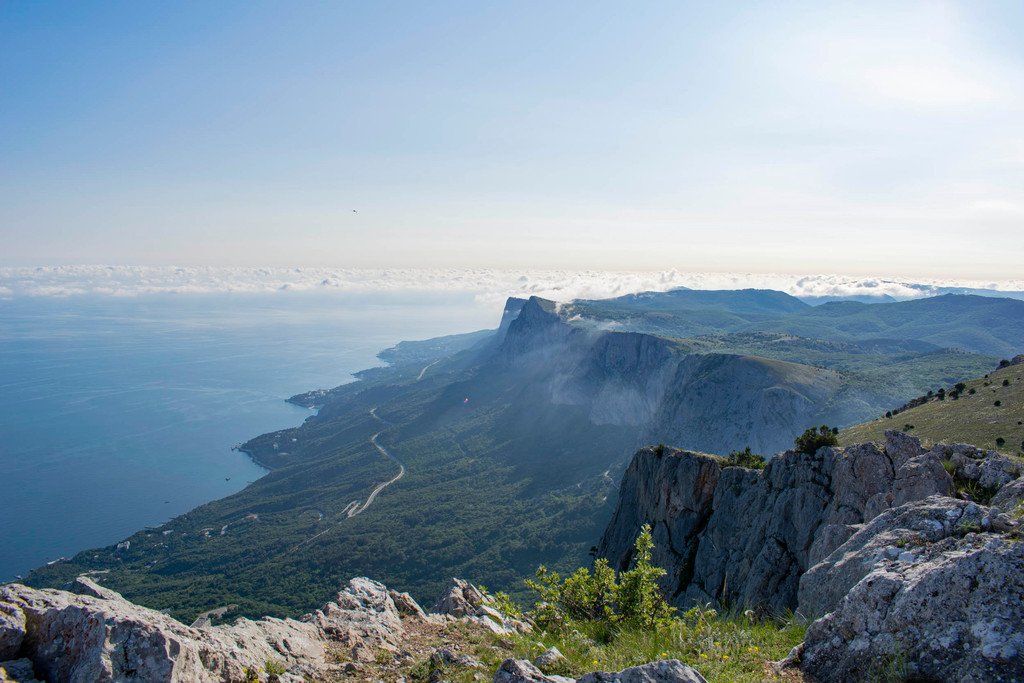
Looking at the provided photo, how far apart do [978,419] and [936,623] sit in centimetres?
3745

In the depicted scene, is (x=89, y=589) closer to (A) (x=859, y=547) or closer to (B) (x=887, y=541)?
(B) (x=887, y=541)

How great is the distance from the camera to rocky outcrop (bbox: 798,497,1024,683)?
7762 mm

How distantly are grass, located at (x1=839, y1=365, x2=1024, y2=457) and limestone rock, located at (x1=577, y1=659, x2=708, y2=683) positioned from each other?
27575 mm

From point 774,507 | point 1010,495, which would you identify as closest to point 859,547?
point 1010,495

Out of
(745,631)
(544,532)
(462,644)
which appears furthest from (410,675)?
(544,532)

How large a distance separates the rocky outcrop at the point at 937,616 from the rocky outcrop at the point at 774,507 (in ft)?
11.8

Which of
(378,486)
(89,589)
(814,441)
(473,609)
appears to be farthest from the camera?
(378,486)

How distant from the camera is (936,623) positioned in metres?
8.53

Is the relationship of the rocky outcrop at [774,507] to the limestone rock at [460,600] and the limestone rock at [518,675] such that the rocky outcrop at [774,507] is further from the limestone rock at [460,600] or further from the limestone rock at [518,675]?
the limestone rock at [460,600]

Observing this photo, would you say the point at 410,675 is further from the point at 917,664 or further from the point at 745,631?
the point at 917,664

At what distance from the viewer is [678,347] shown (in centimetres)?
16188

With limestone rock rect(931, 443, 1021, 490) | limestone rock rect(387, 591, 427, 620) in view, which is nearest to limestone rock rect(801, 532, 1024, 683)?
limestone rock rect(931, 443, 1021, 490)

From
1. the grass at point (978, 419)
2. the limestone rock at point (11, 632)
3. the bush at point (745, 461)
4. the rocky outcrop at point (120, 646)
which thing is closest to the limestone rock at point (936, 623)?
the rocky outcrop at point (120, 646)

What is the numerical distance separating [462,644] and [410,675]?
3684 mm
